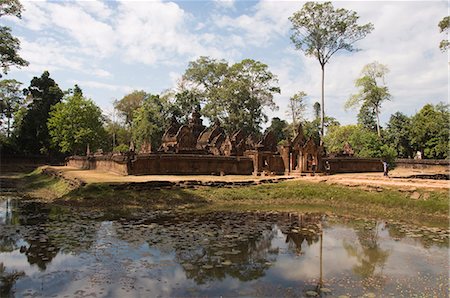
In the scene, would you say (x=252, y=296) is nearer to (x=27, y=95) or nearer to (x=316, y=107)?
(x=27, y=95)

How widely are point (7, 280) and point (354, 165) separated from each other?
30548mm

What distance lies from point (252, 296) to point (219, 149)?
95.7ft

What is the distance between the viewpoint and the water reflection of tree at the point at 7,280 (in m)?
6.49

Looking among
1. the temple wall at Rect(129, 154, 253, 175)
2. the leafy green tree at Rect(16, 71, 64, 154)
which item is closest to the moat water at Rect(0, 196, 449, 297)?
the temple wall at Rect(129, 154, 253, 175)

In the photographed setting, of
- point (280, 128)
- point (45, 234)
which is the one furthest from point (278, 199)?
point (280, 128)

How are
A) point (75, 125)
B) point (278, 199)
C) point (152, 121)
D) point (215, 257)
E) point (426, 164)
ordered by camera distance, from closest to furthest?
point (215, 257) → point (278, 199) → point (426, 164) → point (75, 125) → point (152, 121)

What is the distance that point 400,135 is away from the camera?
47.2m

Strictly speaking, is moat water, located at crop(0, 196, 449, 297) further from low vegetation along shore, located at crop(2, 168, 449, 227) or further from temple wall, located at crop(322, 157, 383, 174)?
temple wall, located at crop(322, 157, 383, 174)

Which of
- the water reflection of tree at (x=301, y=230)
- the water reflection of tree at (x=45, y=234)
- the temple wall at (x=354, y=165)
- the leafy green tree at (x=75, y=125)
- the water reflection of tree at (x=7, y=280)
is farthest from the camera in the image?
the leafy green tree at (x=75, y=125)

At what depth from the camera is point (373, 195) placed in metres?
17.1

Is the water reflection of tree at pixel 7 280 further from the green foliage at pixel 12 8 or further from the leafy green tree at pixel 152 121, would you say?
the leafy green tree at pixel 152 121

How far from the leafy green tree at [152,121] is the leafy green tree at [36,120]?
11682mm

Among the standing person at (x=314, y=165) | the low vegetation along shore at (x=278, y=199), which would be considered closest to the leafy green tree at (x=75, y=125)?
the low vegetation along shore at (x=278, y=199)

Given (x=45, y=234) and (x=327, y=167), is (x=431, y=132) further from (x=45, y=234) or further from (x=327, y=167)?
(x=45, y=234)
